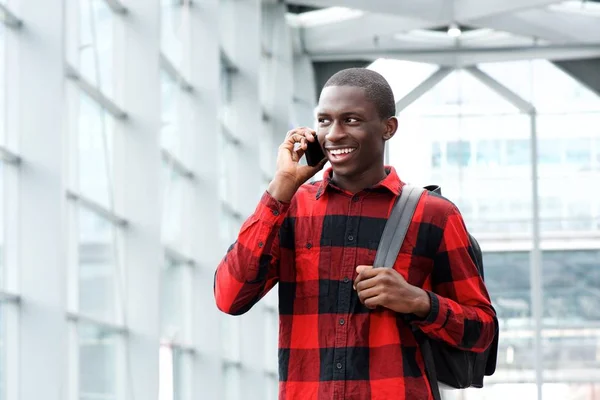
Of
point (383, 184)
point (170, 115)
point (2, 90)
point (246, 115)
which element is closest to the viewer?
point (383, 184)

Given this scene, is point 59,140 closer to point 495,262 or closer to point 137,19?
point 137,19

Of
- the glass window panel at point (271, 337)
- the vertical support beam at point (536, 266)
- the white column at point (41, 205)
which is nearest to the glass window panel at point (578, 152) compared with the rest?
the vertical support beam at point (536, 266)

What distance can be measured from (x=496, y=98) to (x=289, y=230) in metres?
23.6

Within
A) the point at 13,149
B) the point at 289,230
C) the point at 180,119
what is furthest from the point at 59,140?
Result: the point at 180,119

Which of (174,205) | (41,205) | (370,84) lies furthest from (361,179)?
(174,205)

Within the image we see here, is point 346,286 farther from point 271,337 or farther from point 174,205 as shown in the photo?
point 271,337

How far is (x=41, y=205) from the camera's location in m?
7.72

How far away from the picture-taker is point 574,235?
26.6 m

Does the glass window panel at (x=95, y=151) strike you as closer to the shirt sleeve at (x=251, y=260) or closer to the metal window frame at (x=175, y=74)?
the metal window frame at (x=175, y=74)

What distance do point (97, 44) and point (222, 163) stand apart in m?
6.56

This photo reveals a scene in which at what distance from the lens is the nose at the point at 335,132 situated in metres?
3.43

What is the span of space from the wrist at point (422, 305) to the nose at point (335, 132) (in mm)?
474

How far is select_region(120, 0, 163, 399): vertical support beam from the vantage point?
11125 mm

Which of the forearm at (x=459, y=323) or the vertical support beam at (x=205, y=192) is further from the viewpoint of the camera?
the vertical support beam at (x=205, y=192)
